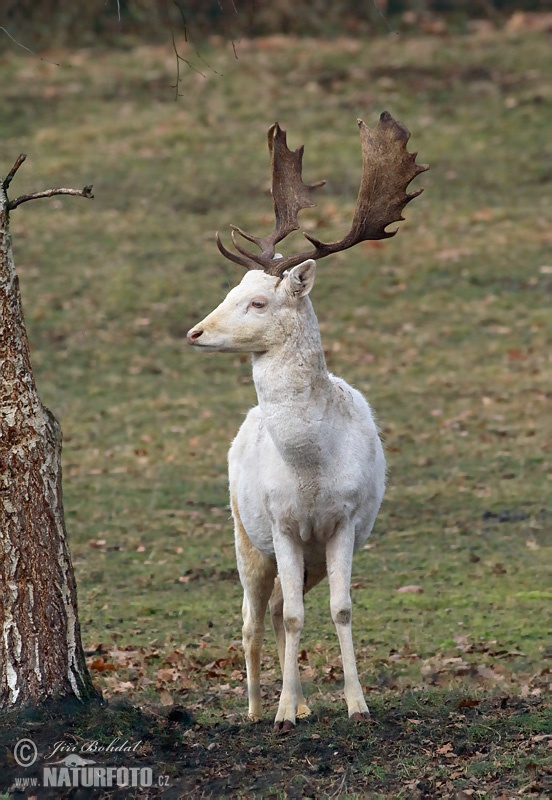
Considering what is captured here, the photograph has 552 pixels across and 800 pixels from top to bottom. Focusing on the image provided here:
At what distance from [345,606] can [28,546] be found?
5.59 feet

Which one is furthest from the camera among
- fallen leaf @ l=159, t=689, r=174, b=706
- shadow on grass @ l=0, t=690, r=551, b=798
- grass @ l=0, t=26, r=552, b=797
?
grass @ l=0, t=26, r=552, b=797

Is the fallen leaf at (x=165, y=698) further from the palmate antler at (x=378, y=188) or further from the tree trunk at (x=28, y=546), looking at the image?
the palmate antler at (x=378, y=188)

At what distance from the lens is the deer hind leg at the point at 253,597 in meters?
7.34

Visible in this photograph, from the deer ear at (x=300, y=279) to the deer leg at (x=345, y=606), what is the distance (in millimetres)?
1320

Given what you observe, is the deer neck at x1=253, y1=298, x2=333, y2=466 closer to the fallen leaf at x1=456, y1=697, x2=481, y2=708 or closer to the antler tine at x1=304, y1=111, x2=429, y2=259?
the antler tine at x1=304, y1=111, x2=429, y2=259

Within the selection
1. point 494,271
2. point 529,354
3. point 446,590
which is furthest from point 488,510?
point 494,271

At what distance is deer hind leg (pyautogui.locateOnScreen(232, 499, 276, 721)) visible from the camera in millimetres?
7340

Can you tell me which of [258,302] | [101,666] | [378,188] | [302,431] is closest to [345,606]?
[302,431]

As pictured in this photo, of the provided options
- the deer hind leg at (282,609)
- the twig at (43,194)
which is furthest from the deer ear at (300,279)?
the deer hind leg at (282,609)

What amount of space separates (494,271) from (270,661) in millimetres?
12767

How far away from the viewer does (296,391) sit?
261 inches

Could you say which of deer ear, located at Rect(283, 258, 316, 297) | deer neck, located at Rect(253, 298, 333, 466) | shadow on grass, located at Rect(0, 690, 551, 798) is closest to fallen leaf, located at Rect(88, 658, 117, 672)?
shadow on grass, located at Rect(0, 690, 551, 798)

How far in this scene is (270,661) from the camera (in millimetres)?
8945

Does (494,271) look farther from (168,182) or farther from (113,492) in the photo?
(113,492)
